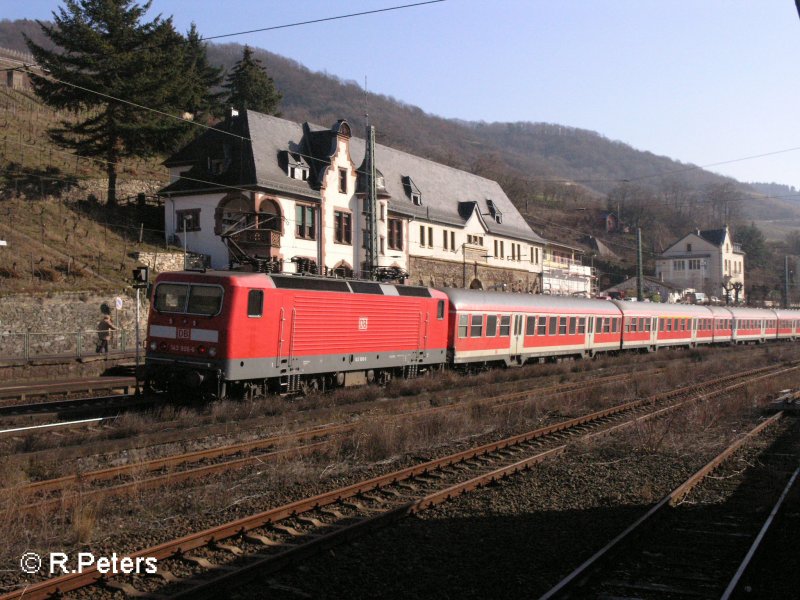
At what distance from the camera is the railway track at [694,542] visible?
7.15 meters

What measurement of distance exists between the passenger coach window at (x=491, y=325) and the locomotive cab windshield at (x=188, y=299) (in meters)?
13.0

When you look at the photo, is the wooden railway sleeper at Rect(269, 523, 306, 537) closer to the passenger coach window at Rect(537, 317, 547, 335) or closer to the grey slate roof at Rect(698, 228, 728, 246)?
the passenger coach window at Rect(537, 317, 547, 335)

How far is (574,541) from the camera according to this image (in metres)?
8.60

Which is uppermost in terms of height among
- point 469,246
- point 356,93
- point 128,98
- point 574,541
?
point 356,93

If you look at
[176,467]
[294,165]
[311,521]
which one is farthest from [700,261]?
[311,521]

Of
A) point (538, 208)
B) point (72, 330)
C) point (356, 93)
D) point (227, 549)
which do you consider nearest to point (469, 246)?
point (72, 330)

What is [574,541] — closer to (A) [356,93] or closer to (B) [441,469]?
(B) [441,469]

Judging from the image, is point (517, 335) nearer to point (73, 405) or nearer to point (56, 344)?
point (73, 405)

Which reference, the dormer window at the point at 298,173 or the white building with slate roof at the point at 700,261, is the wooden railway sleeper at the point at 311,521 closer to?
the dormer window at the point at 298,173

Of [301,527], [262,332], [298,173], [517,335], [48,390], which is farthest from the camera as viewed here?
[298,173]

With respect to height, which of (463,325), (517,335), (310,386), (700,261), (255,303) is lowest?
(310,386)

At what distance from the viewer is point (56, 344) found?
2923 centimetres

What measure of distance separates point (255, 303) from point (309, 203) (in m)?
26.7

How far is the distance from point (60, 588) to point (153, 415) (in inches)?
393
